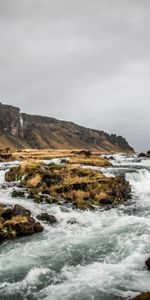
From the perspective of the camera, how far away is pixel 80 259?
20500 mm

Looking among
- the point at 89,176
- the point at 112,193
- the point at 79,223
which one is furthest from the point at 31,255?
the point at 89,176

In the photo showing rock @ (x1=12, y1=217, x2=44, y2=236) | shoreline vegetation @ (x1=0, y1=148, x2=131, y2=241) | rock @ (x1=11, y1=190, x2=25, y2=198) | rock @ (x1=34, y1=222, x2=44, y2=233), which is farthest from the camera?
rock @ (x1=11, y1=190, x2=25, y2=198)

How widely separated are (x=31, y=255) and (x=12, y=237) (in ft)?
12.6

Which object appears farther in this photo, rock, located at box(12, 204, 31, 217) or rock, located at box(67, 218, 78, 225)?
rock, located at box(67, 218, 78, 225)

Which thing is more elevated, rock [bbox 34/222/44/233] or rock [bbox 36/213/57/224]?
rock [bbox 36/213/57/224]

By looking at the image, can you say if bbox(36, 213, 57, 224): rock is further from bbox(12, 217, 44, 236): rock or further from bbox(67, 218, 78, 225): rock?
bbox(12, 217, 44, 236): rock

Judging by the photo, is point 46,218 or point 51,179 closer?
point 46,218

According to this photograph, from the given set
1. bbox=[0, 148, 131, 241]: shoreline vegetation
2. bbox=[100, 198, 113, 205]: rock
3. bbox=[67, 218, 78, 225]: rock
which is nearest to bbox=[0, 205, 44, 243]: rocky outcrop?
bbox=[67, 218, 78, 225]: rock

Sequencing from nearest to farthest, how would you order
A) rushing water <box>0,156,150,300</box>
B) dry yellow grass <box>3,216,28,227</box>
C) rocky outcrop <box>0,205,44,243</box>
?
rushing water <box>0,156,150,300</box>
rocky outcrop <box>0,205,44,243</box>
dry yellow grass <box>3,216,28,227</box>

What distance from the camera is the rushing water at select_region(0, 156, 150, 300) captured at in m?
16.5

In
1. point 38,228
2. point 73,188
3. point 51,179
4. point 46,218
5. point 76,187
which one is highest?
point 51,179

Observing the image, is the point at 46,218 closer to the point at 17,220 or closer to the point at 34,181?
the point at 17,220

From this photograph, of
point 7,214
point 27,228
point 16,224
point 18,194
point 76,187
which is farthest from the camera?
point 76,187

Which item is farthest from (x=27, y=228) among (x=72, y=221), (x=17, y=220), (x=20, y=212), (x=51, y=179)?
(x=51, y=179)
